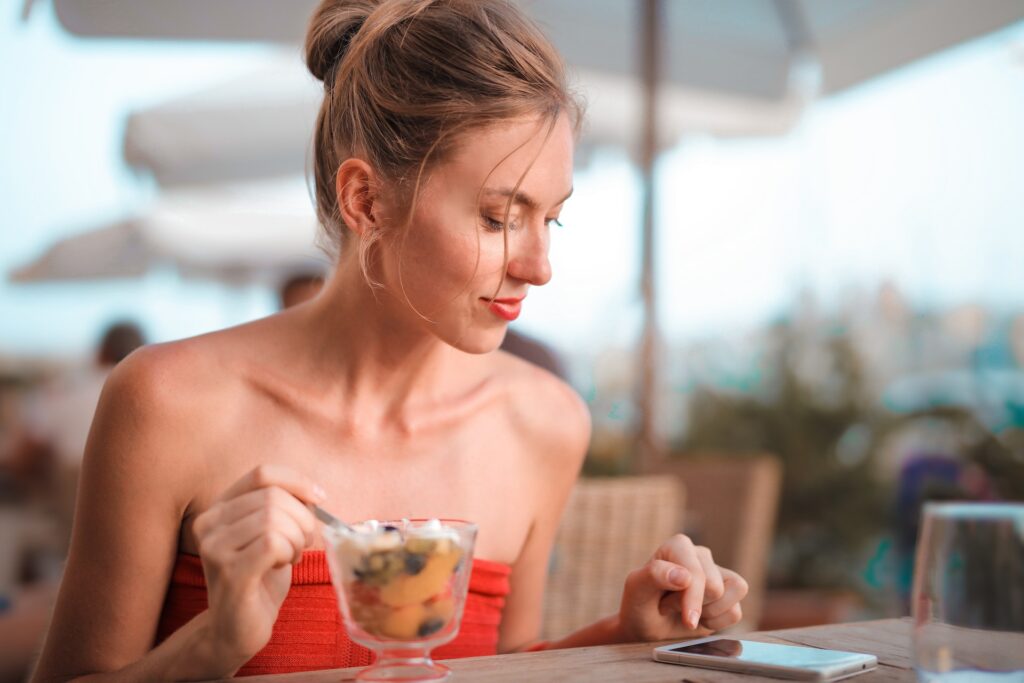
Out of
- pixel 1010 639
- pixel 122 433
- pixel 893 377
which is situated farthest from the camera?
pixel 893 377

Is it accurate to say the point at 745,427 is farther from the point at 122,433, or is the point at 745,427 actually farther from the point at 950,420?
the point at 122,433

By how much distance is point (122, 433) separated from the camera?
1.19 m

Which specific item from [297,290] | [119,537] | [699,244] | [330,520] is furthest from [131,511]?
[699,244]

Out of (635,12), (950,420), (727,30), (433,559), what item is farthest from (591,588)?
(727,30)

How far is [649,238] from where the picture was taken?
16.4 ft

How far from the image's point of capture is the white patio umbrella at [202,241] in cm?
451

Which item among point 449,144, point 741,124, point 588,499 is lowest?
point 588,499

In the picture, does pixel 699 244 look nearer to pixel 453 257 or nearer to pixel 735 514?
pixel 735 514

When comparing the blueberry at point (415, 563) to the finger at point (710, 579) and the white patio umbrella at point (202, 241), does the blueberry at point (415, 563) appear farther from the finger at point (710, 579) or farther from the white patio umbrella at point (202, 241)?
the white patio umbrella at point (202, 241)

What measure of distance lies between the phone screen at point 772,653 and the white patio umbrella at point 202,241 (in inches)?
150

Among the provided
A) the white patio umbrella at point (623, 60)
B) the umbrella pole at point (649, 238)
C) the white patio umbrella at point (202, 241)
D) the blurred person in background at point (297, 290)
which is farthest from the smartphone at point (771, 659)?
the umbrella pole at point (649, 238)

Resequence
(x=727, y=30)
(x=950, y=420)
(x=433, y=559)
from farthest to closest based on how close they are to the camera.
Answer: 1. (x=727, y=30)
2. (x=950, y=420)
3. (x=433, y=559)

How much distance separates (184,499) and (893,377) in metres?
4.50

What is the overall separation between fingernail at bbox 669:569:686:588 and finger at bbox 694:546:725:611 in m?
0.03
